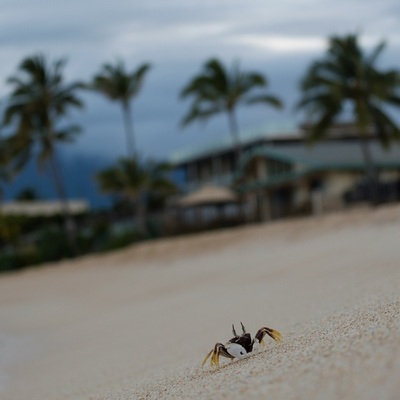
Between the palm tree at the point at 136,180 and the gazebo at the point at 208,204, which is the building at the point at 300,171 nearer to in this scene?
the gazebo at the point at 208,204

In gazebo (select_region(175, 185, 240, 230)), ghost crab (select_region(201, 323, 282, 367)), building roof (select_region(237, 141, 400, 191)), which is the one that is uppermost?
ghost crab (select_region(201, 323, 282, 367))

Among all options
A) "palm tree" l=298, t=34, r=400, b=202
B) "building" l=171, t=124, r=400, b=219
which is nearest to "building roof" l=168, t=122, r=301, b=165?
"building" l=171, t=124, r=400, b=219

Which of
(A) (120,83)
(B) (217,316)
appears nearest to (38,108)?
(A) (120,83)

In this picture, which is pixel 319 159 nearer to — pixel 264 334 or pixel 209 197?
pixel 209 197

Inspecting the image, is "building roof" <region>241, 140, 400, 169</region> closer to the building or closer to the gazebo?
the building

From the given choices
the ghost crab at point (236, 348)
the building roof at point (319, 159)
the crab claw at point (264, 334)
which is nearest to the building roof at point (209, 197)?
the building roof at point (319, 159)
